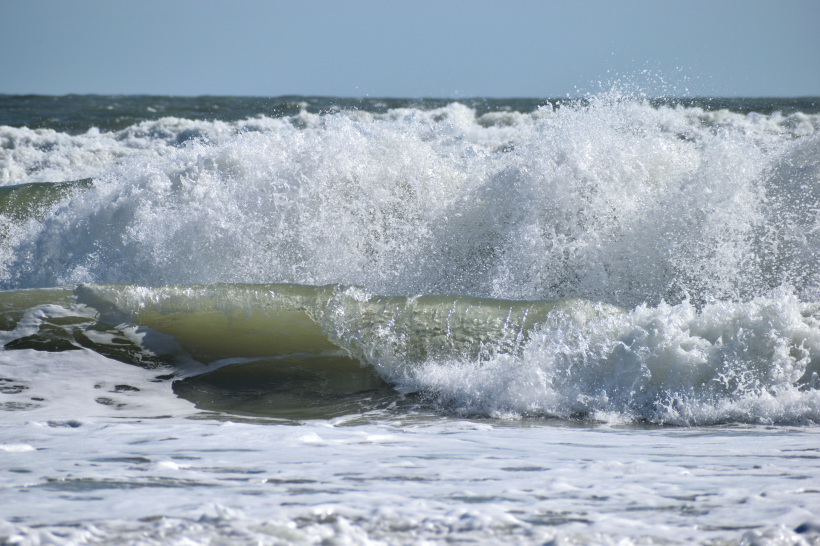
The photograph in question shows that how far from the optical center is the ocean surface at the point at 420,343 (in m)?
1.77

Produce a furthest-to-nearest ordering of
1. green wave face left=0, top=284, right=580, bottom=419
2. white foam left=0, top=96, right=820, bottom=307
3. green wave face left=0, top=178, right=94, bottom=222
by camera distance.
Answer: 1. green wave face left=0, top=178, right=94, bottom=222
2. white foam left=0, top=96, right=820, bottom=307
3. green wave face left=0, top=284, right=580, bottom=419

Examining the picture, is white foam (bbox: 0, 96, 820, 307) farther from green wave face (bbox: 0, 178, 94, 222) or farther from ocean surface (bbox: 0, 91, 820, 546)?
green wave face (bbox: 0, 178, 94, 222)

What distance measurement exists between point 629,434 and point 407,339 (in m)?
1.32

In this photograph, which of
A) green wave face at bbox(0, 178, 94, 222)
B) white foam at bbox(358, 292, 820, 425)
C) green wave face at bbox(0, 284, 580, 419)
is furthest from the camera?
green wave face at bbox(0, 178, 94, 222)

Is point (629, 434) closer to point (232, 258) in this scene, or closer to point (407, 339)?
point (407, 339)

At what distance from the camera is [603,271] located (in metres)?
4.24

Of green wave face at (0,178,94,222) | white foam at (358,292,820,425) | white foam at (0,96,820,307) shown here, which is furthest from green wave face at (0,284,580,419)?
green wave face at (0,178,94,222)

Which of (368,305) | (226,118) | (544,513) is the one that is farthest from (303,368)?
(226,118)

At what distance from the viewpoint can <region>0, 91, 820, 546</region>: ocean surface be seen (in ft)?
5.82

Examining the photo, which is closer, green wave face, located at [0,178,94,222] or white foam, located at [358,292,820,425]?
white foam, located at [358,292,820,425]

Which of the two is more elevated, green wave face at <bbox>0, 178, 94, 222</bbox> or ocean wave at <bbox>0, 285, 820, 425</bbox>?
green wave face at <bbox>0, 178, 94, 222</bbox>

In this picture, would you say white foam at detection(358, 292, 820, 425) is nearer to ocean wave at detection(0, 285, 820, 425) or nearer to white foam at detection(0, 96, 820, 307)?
ocean wave at detection(0, 285, 820, 425)

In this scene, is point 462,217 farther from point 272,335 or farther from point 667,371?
point 667,371

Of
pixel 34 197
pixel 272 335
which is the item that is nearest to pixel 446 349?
pixel 272 335
